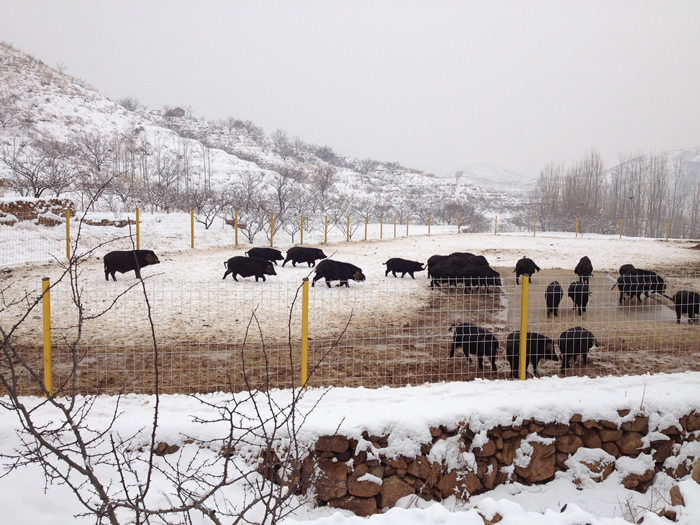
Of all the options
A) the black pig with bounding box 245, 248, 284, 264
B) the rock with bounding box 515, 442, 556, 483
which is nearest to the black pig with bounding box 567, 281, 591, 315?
the rock with bounding box 515, 442, 556, 483

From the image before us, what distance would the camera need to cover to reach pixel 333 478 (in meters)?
4.23

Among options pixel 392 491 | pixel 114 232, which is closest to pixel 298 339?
pixel 392 491

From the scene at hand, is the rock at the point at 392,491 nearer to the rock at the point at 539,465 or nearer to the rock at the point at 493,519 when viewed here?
the rock at the point at 493,519

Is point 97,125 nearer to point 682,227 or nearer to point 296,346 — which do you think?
point 296,346

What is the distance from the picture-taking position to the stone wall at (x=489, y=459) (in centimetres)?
426

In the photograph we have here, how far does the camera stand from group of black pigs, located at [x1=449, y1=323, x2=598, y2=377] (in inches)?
228

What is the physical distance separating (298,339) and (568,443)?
390 cm

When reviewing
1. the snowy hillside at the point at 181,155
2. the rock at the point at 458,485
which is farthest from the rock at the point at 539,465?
the snowy hillside at the point at 181,155

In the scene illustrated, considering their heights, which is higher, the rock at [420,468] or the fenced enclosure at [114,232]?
the fenced enclosure at [114,232]

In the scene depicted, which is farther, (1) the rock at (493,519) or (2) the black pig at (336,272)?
(2) the black pig at (336,272)

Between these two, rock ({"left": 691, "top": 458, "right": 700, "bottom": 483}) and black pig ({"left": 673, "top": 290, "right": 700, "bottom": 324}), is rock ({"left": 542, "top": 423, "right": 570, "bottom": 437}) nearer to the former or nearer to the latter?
rock ({"left": 691, "top": 458, "right": 700, "bottom": 483})

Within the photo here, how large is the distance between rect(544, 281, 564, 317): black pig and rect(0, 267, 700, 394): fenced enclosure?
6.6 inches

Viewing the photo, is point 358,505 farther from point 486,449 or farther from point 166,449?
point 166,449

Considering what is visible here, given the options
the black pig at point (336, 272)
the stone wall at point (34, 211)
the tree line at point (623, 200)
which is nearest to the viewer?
the black pig at point (336, 272)
